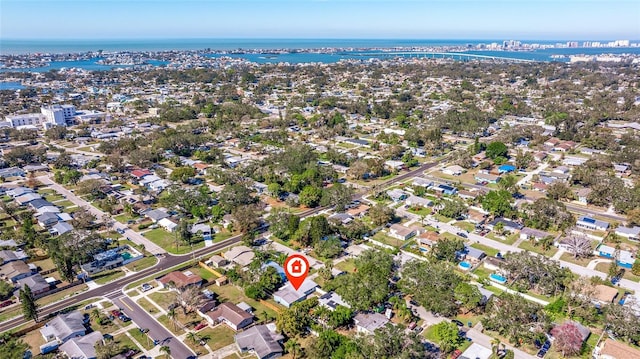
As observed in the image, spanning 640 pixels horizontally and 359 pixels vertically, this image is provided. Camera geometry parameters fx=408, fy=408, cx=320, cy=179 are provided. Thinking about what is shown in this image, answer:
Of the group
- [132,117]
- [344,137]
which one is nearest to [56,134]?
[132,117]

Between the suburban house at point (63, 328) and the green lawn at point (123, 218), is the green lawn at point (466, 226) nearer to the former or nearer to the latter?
the suburban house at point (63, 328)

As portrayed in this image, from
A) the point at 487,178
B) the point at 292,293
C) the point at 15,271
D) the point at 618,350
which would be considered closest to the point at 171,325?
the point at 292,293

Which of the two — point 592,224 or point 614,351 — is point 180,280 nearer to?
point 614,351

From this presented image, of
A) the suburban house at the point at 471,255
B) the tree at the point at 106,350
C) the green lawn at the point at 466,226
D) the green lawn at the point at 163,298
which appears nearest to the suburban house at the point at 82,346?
the tree at the point at 106,350

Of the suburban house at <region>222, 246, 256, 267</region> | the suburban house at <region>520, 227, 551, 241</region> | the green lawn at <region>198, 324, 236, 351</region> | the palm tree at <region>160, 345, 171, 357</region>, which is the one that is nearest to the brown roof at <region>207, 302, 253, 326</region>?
the green lawn at <region>198, 324, 236, 351</region>

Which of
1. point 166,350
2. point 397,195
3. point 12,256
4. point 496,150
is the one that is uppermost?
point 496,150
